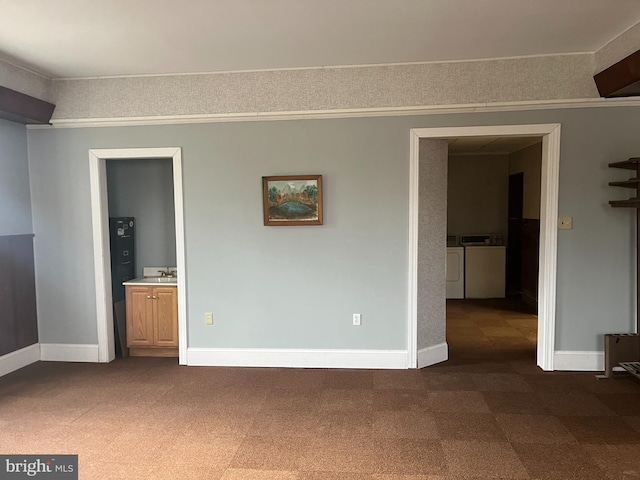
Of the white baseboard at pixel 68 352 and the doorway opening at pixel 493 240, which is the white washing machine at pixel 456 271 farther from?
the white baseboard at pixel 68 352

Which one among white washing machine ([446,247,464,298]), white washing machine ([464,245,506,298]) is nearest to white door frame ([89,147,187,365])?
white washing machine ([446,247,464,298])

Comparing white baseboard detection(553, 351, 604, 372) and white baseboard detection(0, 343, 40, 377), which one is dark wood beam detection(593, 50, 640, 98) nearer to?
white baseboard detection(553, 351, 604, 372)

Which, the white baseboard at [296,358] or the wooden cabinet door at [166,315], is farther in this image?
the wooden cabinet door at [166,315]

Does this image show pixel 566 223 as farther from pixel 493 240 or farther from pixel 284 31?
pixel 493 240

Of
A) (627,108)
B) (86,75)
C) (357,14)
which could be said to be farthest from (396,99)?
(86,75)

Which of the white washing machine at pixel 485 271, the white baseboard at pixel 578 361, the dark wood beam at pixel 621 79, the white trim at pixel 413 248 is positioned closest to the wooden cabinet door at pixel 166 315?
the white trim at pixel 413 248

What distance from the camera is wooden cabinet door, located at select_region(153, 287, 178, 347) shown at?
13.8ft

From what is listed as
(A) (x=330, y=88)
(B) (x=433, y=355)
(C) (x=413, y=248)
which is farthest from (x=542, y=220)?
(A) (x=330, y=88)

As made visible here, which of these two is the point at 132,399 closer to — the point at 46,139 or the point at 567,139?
the point at 46,139

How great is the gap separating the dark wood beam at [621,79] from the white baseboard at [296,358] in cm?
273

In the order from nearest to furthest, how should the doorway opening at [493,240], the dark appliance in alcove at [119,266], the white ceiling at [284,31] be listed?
the white ceiling at [284,31]
the dark appliance in alcove at [119,266]
the doorway opening at [493,240]

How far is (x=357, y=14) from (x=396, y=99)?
1075mm

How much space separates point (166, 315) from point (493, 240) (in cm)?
545

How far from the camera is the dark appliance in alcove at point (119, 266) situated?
436cm
